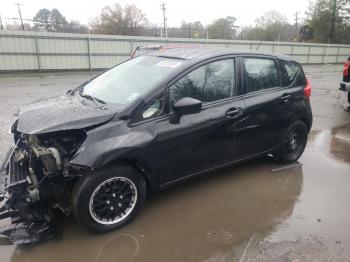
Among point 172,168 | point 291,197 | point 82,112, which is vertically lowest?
point 291,197

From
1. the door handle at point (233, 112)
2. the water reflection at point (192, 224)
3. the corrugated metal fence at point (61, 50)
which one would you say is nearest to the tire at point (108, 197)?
the water reflection at point (192, 224)

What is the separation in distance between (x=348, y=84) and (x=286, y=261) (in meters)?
7.87

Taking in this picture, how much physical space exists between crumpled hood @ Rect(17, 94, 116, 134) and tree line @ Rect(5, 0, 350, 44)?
85.6ft

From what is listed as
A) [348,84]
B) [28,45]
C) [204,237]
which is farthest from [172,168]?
[28,45]

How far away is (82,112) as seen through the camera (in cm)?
316

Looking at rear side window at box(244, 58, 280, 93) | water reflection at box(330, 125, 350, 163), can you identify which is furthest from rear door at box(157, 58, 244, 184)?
water reflection at box(330, 125, 350, 163)

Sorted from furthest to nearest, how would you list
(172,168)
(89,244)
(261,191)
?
(261,191), (172,168), (89,244)

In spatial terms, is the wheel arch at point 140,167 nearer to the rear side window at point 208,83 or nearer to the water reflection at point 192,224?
the water reflection at point 192,224

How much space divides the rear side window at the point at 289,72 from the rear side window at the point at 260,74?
0.16m

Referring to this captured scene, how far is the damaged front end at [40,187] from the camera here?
9.43 ft

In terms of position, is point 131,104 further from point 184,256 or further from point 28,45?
point 28,45

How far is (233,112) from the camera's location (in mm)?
3912

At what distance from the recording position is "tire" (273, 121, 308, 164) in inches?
188

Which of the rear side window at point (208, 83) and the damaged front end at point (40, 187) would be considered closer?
the damaged front end at point (40, 187)
